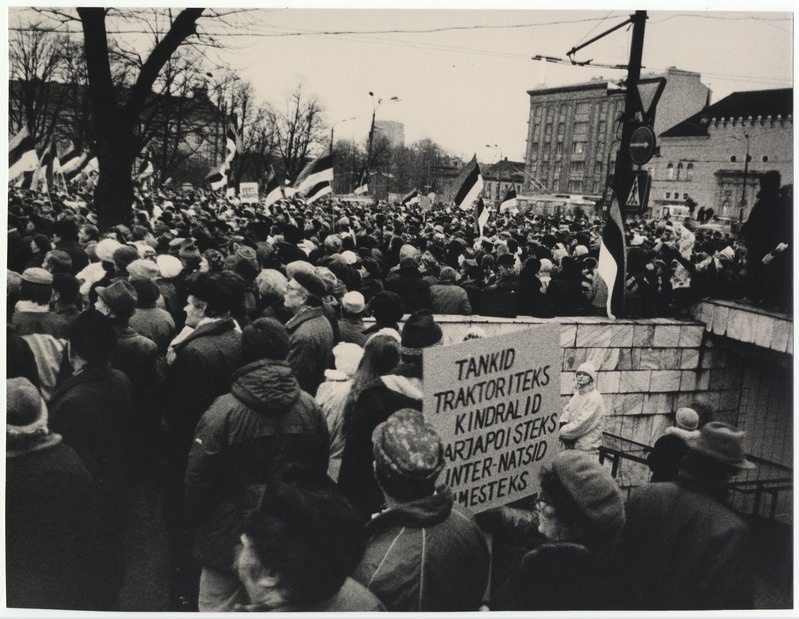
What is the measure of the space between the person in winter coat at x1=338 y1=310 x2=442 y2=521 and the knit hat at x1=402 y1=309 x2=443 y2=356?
0.11m

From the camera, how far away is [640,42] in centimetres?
840

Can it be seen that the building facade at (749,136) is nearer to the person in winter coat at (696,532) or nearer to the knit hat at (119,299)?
the person in winter coat at (696,532)

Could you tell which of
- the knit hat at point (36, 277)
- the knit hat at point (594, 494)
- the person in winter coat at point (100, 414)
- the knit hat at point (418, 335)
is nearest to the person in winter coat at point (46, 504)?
the person in winter coat at point (100, 414)

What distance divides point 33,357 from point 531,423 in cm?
309

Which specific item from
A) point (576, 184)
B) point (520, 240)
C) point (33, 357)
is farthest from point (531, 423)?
point (576, 184)

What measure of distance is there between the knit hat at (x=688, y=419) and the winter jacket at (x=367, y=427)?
225 cm

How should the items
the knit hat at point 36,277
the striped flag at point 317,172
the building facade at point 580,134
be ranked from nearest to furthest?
1. the knit hat at point 36,277
2. the striped flag at point 317,172
3. the building facade at point 580,134

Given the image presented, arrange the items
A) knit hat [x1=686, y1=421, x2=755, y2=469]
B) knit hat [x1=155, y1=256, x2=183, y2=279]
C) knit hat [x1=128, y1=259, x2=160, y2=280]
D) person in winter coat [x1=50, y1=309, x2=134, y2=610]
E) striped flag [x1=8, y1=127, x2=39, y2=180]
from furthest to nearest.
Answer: striped flag [x1=8, y1=127, x2=39, y2=180] → knit hat [x1=155, y1=256, x2=183, y2=279] → knit hat [x1=128, y1=259, x2=160, y2=280] → person in winter coat [x1=50, y1=309, x2=134, y2=610] → knit hat [x1=686, y1=421, x2=755, y2=469]

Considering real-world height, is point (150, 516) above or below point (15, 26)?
below

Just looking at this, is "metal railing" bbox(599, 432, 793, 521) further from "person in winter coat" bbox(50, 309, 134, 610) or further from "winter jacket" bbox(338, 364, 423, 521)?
"person in winter coat" bbox(50, 309, 134, 610)

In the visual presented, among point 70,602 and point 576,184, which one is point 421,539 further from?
point 576,184

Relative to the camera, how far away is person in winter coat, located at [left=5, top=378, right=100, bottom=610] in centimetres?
290

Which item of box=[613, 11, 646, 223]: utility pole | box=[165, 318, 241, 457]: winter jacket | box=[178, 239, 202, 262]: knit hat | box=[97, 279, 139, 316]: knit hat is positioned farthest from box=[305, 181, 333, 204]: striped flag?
box=[165, 318, 241, 457]: winter jacket

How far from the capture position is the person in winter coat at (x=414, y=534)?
2.53 metres
